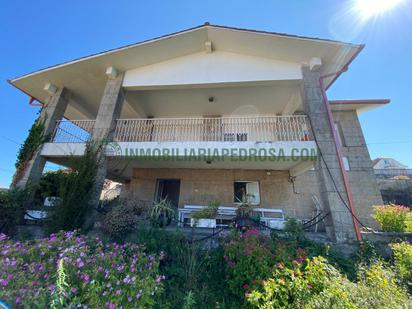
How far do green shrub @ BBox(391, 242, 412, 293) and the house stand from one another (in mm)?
887

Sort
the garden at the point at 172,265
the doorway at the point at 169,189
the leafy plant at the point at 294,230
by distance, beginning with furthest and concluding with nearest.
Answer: the doorway at the point at 169,189 → the leafy plant at the point at 294,230 → the garden at the point at 172,265

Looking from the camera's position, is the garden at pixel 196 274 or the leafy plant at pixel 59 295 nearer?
the leafy plant at pixel 59 295

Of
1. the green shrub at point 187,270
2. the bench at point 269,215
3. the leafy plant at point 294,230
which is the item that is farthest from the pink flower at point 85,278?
the bench at point 269,215

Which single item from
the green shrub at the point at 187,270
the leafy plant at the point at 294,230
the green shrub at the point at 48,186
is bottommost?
the green shrub at the point at 187,270

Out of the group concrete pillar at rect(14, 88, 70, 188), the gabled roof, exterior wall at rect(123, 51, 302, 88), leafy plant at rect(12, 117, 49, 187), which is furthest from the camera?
exterior wall at rect(123, 51, 302, 88)

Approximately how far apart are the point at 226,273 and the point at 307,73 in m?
7.08

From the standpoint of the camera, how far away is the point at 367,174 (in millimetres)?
8227

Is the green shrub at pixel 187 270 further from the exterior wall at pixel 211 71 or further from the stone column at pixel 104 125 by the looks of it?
the exterior wall at pixel 211 71

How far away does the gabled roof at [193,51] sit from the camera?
616 cm

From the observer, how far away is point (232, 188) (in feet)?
27.1

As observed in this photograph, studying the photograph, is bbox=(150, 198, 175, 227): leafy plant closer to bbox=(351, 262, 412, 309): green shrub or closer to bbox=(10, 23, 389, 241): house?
bbox=(10, 23, 389, 241): house

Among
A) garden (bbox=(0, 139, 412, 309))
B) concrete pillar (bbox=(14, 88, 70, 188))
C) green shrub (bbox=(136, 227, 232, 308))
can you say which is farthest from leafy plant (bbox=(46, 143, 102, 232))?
green shrub (bbox=(136, 227, 232, 308))

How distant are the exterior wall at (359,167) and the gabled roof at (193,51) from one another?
128 inches

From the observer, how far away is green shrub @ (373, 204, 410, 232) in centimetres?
480
